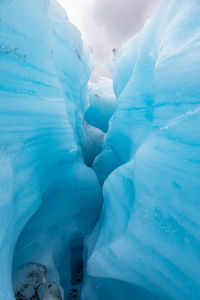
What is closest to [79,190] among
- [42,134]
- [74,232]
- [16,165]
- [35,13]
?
[74,232]

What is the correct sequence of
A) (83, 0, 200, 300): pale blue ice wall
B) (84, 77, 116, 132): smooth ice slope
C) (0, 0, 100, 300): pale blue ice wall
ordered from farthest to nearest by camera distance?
(84, 77, 116, 132): smooth ice slope
(0, 0, 100, 300): pale blue ice wall
(83, 0, 200, 300): pale blue ice wall

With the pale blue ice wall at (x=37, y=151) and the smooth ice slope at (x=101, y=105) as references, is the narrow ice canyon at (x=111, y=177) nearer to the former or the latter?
the pale blue ice wall at (x=37, y=151)

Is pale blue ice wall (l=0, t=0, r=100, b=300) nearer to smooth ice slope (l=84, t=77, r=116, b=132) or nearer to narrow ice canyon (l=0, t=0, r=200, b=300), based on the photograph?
narrow ice canyon (l=0, t=0, r=200, b=300)

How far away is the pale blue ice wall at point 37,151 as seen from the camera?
0.97 meters

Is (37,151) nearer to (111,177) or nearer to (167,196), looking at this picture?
(111,177)

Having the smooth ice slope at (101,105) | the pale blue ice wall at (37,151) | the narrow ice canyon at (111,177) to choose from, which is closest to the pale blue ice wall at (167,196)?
the narrow ice canyon at (111,177)

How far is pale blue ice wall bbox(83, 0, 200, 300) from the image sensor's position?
29.9 inches

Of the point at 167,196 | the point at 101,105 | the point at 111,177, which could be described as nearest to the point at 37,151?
the point at 111,177

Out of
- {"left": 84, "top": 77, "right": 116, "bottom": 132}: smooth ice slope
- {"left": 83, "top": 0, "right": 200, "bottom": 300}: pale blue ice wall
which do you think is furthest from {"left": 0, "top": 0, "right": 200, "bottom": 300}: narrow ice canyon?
{"left": 84, "top": 77, "right": 116, "bottom": 132}: smooth ice slope

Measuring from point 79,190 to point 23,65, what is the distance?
1.22 metres

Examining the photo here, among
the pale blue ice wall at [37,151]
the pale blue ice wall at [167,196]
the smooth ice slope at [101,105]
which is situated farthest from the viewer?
the smooth ice slope at [101,105]

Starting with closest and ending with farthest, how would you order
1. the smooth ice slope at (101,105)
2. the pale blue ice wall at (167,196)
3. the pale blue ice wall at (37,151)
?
the pale blue ice wall at (167,196)
the pale blue ice wall at (37,151)
the smooth ice slope at (101,105)

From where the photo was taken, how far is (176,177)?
81 cm

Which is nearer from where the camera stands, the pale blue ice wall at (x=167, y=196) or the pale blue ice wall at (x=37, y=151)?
the pale blue ice wall at (x=167, y=196)
